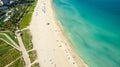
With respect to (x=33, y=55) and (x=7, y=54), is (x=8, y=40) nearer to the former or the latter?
(x=7, y=54)

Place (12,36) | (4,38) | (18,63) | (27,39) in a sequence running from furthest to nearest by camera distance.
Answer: (12,36)
(4,38)
(27,39)
(18,63)

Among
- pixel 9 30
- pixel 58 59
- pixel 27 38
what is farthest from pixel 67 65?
pixel 9 30

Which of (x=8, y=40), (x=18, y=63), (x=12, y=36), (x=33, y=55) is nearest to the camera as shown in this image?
(x=18, y=63)

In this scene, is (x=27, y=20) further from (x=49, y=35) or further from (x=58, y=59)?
(x=58, y=59)

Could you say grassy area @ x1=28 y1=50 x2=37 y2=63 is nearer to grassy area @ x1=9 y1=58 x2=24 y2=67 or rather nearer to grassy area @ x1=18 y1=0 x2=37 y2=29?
grassy area @ x1=9 y1=58 x2=24 y2=67

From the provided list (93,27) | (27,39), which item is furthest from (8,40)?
(93,27)

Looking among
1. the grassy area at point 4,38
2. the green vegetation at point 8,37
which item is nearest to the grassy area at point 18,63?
the green vegetation at point 8,37
